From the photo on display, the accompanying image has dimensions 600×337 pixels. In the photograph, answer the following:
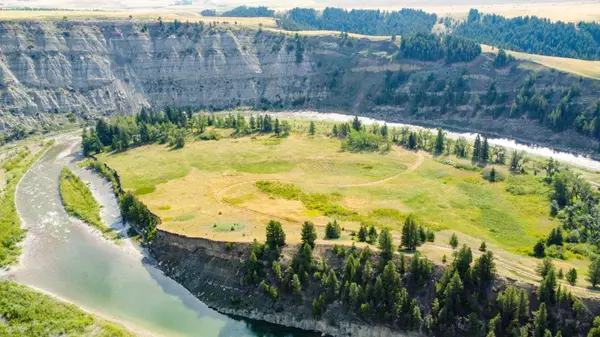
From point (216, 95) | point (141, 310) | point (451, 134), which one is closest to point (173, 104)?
point (216, 95)

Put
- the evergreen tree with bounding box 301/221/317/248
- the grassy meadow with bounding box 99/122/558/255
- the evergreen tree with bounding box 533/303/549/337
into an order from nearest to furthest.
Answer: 1. the evergreen tree with bounding box 533/303/549/337
2. the evergreen tree with bounding box 301/221/317/248
3. the grassy meadow with bounding box 99/122/558/255

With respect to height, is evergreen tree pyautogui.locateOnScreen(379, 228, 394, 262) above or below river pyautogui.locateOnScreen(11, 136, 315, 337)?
above

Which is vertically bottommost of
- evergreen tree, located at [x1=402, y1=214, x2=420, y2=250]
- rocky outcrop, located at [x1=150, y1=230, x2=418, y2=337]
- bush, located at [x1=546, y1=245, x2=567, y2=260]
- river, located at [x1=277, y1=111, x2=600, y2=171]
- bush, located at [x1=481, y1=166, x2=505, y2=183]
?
rocky outcrop, located at [x1=150, y1=230, x2=418, y2=337]

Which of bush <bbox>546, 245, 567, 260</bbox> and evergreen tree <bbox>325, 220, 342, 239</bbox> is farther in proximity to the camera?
evergreen tree <bbox>325, 220, 342, 239</bbox>

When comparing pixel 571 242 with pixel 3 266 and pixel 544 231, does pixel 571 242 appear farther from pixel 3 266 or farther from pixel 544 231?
pixel 3 266

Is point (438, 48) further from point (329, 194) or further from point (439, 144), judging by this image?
point (329, 194)

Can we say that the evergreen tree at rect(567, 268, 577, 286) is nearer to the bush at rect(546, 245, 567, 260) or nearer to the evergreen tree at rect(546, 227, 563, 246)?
the bush at rect(546, 245, 567, 260)

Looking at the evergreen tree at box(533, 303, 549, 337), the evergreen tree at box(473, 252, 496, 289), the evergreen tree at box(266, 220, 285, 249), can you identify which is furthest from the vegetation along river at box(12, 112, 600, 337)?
the evergreen tree at box(533, 303, 549, 337)
